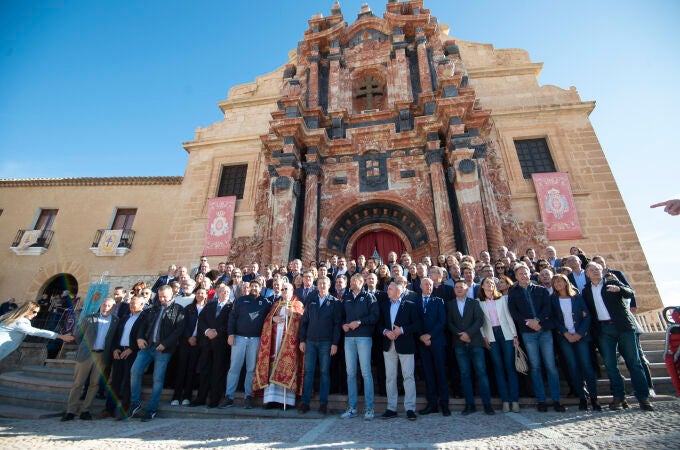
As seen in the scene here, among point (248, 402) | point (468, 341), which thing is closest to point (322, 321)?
point (248, 402)

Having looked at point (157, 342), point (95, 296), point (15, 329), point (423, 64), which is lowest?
point (157, 342)

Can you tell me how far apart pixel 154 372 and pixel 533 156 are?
513 inches

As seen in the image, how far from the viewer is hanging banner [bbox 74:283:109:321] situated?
11.2 m

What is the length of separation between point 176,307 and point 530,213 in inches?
421

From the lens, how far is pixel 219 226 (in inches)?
469

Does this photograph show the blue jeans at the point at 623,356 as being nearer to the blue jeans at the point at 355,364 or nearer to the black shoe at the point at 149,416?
the blue jeans at the point at 355,364

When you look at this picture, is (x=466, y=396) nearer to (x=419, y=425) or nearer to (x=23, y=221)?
(x=419, y=425)

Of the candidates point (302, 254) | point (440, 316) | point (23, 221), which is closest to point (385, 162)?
point (302, 254)

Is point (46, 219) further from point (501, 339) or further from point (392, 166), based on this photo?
point (501, 339)

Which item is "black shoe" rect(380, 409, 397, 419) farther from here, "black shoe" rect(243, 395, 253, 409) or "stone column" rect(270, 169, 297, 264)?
"stone column" rect(270, 169, 297, 264)

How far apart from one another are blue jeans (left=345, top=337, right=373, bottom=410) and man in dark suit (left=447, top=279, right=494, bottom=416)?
3.82ft

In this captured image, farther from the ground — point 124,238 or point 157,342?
point 124,238

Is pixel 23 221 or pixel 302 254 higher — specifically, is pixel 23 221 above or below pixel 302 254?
above

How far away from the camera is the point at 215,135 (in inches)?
579
